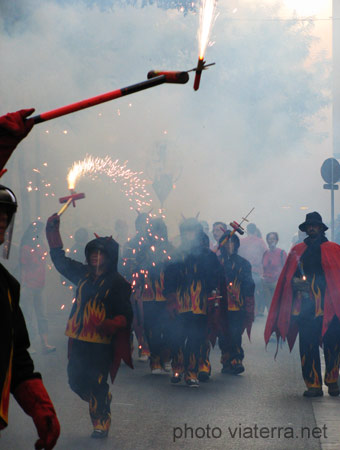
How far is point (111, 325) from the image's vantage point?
6.18m

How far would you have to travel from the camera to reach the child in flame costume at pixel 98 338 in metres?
6.16

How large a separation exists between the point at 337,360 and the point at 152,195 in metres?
7.68

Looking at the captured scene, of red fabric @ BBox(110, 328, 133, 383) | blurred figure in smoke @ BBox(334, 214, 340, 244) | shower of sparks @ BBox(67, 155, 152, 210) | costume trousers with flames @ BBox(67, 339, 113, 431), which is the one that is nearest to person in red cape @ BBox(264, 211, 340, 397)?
red fabric @ BBox(110, 328, 133, 383)

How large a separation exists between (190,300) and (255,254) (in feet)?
22.1

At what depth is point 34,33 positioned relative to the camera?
11.8m

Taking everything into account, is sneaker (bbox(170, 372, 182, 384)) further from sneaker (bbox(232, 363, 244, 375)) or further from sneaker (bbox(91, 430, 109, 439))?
sneaker (bbox(91, 430, 109, 439))

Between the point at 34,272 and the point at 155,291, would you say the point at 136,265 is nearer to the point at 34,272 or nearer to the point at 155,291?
the point at 155,291

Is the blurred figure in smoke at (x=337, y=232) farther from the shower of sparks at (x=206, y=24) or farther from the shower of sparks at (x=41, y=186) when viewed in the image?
the shower of sparks at (x=206, y=24)

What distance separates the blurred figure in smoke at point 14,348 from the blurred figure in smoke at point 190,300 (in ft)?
16.8

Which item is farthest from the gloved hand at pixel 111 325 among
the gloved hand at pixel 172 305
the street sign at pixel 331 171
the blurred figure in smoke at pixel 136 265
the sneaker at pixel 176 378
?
the street sign at pixel 331 171

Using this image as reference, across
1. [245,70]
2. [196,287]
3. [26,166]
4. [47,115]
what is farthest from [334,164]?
[47,115]

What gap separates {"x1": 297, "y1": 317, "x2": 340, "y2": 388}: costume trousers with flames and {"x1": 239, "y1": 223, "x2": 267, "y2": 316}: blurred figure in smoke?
705 cm

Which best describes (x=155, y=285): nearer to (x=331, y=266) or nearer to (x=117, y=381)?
(x=117, y=381)

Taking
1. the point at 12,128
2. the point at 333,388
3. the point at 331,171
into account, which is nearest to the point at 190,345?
the point at 333,388
